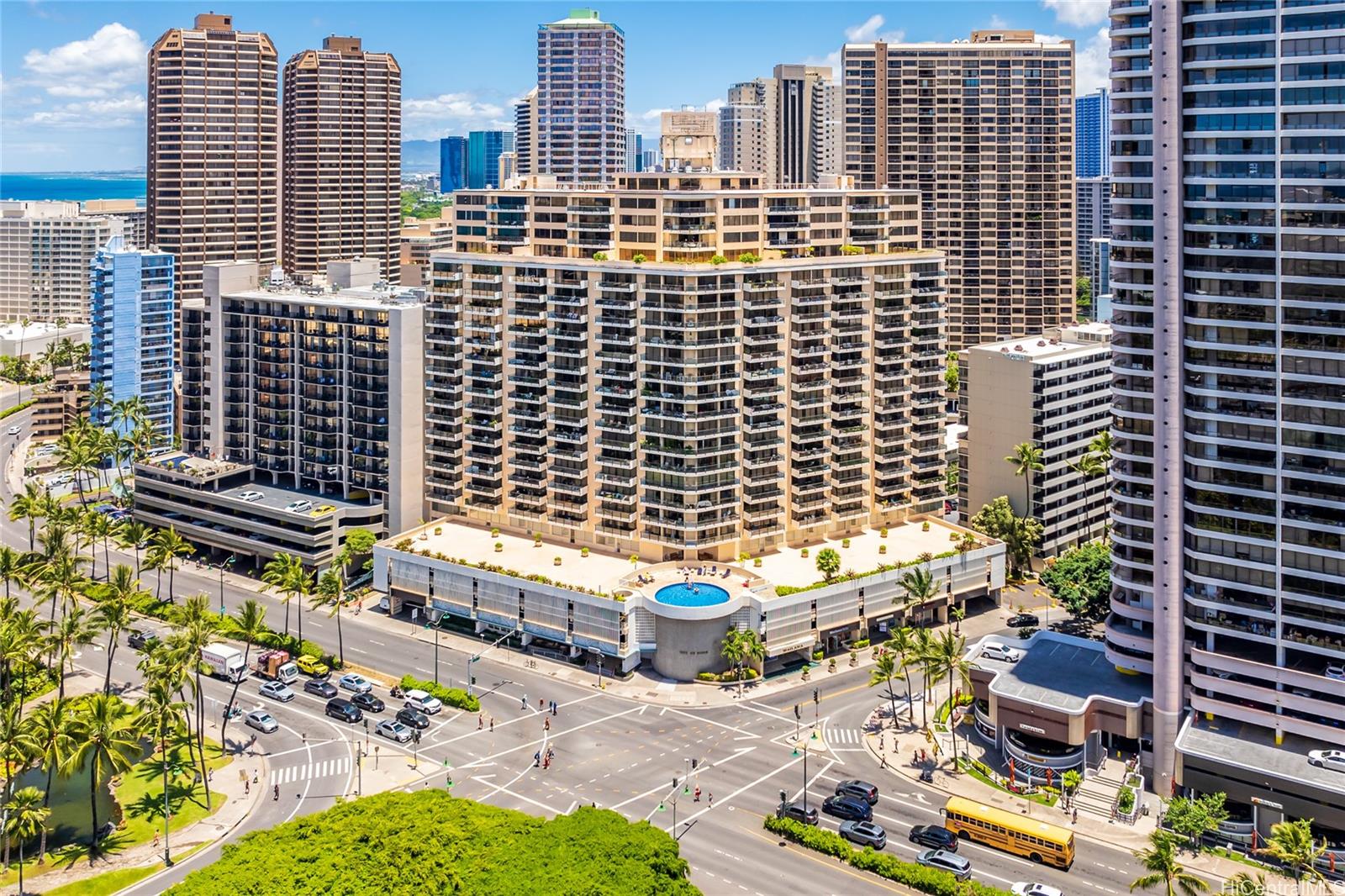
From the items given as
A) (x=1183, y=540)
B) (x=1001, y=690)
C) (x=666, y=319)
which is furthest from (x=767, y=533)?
(x=1183, y=540)

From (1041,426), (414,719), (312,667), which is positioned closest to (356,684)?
(312,667)

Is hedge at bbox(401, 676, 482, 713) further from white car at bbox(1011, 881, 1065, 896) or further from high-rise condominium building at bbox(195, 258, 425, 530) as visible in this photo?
white car at bbox(1011, 881, 1065, 896)

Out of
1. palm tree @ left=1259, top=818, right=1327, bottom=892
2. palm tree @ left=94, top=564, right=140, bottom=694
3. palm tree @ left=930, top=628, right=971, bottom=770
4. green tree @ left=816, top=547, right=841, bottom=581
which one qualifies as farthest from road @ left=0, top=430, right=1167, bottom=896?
green tree @ left=816, top=547, right=841, bottom=581

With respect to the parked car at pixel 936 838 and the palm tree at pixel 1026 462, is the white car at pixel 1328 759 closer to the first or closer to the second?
the parked car at pixel 936 838

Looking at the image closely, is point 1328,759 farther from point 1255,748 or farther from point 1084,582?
point 1084,582

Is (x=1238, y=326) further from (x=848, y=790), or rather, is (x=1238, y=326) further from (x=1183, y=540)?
(x=848, y=790)

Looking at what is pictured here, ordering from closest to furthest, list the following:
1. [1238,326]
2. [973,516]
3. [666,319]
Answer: [1238,326] < [666,319] < [973,516]
